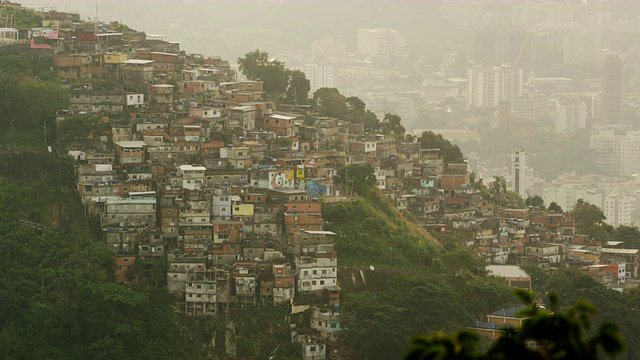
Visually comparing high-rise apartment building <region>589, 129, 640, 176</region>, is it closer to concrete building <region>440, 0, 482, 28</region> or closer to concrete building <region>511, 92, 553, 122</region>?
concrete building <region>511, 92, 553, 122</region>

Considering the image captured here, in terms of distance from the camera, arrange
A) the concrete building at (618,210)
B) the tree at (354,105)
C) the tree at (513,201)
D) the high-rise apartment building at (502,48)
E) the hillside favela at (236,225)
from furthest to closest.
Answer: the high-rise apartment building at (502,48) → the concrete building at (618,210) → the tree at (354,105) → the tree at (513,201) → the hillside favela at (236,225)

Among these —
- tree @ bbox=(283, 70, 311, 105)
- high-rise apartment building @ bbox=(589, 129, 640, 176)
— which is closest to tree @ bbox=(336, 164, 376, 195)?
tree @ bbox=(283, 70, 311, 105)

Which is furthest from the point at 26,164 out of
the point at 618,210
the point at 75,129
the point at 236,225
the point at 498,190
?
the point at 618,210

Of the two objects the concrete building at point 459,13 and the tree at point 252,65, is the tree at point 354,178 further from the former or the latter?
the concrete building at point 459,13

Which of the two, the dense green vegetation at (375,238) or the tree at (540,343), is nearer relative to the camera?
the tree at (540,343)

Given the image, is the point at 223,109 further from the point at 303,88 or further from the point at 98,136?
the point at 303,88

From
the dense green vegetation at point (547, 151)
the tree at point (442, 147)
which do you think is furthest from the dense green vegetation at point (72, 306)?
the dense green vegetation at point (547, 151)

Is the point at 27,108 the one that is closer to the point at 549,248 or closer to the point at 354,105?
the point at 354,105
